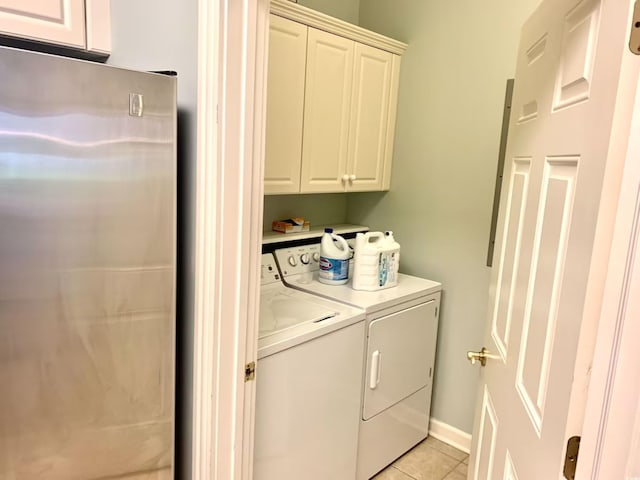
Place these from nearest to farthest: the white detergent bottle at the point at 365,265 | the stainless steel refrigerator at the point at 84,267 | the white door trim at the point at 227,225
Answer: the stainless steel refrigerator at the point at 84,267
the white door trim at the point at 227,225
the white detergent bottle at the point at 365,265

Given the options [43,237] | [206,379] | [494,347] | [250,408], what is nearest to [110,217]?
[43,237]

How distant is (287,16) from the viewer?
79.5 inches

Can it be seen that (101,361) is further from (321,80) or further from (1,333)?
(321,80)

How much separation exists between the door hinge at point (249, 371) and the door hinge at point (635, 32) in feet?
3.79

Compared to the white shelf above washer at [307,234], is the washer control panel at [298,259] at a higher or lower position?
lower

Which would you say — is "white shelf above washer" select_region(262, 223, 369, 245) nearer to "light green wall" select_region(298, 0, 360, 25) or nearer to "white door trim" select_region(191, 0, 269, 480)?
"white door trim" select_region(191, 0, 269, 480)

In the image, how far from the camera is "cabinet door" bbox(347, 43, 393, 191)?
2.44 m

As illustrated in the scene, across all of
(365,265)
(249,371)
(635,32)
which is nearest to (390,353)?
(365,265)

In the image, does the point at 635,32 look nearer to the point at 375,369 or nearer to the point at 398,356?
the point at 375,369

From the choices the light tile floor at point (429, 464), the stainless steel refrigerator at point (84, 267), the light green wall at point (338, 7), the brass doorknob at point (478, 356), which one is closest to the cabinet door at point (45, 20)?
the stainless steel refrigerator at point (84, 267)

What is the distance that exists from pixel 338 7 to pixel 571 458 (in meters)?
2.59

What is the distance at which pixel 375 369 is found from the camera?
2182 mm

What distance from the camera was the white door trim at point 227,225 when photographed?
1141 millimetres

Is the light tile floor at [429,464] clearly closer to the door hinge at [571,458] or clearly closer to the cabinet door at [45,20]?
the door hinge at [571,458]
